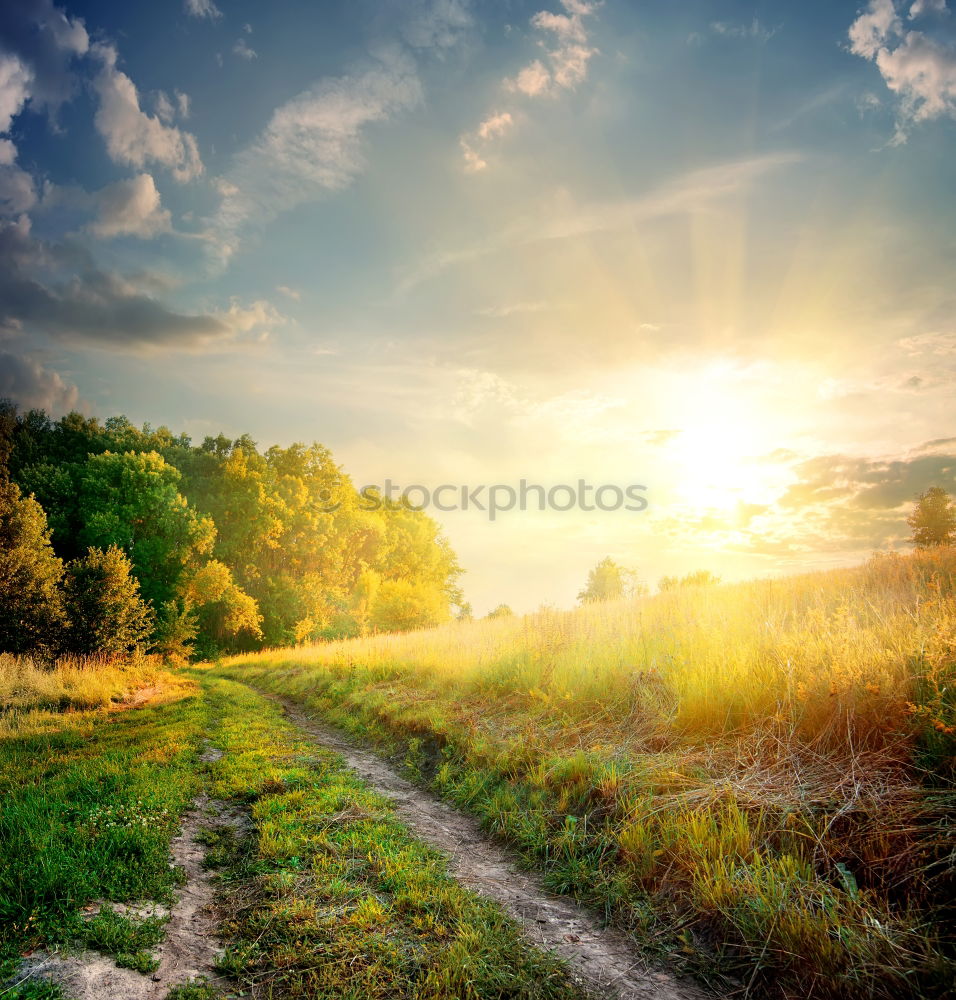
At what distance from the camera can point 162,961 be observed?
10.4 ft

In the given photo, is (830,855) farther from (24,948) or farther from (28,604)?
(28,604)

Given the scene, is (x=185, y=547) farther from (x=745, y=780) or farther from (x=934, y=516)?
(x=934, y=516)

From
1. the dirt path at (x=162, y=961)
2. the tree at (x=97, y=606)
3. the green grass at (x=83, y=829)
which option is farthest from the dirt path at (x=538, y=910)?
the tree at (x=97, y=606)

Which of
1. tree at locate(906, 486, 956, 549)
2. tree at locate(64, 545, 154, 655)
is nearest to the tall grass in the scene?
tree at locate(64, 545, 154, 655)

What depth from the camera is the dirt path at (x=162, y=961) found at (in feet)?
9.40

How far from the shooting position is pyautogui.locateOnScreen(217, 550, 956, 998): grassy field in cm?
316

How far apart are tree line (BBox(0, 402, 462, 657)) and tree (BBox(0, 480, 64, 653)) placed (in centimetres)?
4

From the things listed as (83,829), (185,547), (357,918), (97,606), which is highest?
(185,547)

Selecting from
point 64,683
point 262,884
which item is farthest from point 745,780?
point 64,683

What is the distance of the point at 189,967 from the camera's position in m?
3.19

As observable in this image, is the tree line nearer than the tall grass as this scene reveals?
No

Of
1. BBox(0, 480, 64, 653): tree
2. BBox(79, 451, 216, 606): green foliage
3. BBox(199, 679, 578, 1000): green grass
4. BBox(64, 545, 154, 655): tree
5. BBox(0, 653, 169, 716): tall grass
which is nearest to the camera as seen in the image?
BBox(199, 679, 578, 1000): green grass

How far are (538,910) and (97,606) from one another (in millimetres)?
18507

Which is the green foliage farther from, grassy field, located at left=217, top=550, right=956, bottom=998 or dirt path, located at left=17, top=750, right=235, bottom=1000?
dirt path, located at left=17, top=750, right=235, bottom=1000
